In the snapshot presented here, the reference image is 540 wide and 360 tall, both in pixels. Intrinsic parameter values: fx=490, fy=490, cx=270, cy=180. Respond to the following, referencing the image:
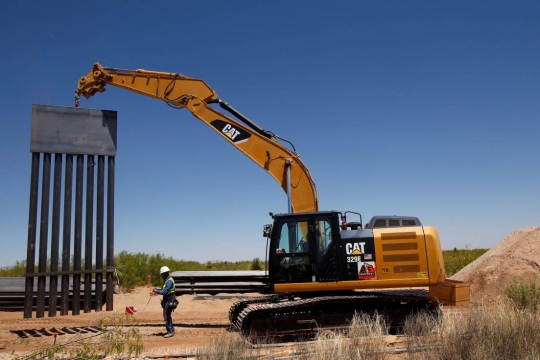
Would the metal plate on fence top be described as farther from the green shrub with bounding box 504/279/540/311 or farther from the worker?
the green shrub with bounding box 504/279/540/311

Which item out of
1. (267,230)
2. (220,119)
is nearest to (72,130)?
(220,119)

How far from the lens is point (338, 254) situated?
392 inches

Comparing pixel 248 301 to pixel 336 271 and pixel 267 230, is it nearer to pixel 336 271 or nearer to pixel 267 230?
pixel 267 230

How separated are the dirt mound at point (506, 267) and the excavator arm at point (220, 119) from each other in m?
7.58

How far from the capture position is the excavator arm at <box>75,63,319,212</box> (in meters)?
11.8

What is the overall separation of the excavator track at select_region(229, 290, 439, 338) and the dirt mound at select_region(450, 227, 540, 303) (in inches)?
247

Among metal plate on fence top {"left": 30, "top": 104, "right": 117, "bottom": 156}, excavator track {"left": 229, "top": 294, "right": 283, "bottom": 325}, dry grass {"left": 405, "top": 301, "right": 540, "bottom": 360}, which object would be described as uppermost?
metal plate on fence top {"left": 30, "top": 104, "right": 117, "bottom": 156}

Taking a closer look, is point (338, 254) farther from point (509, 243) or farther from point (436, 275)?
point (509, 243)

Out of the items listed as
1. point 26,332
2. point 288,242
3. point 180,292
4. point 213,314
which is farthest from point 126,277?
point 288,242

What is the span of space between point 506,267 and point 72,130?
565 inches

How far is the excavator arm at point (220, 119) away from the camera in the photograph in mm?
11750

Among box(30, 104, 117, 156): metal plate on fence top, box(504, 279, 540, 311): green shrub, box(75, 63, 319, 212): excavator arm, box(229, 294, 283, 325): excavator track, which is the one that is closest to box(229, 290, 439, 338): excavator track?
box(229, 294, 283, 325): excavator track

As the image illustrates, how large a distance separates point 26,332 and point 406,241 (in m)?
8.69

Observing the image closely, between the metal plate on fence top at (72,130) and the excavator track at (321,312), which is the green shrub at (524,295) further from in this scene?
the metal plate on fence top at (72,130)
